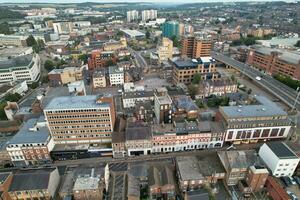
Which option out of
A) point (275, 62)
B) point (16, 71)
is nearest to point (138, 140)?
point (16, 71)

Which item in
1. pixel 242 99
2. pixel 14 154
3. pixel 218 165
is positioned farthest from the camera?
pixel 242 99

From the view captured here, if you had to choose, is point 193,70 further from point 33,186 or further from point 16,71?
point 16,71

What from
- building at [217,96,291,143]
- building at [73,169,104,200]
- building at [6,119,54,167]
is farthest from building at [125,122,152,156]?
building at [217,96,291,143]

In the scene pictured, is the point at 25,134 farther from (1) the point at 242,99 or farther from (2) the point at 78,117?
(1) the point at 242,99

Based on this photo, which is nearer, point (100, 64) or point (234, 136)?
point (234, 136)

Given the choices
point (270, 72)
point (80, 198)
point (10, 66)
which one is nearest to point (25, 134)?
point (80, 198)

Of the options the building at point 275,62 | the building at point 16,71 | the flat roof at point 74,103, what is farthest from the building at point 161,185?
the building at point 16,71

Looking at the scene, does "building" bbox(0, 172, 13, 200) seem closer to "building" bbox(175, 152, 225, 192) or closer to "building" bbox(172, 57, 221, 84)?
"building" bbox(175, 152, 225, 192)

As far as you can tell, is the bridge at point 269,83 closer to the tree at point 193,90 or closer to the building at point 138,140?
the tree at point 193,90
